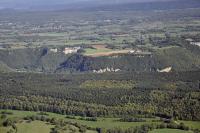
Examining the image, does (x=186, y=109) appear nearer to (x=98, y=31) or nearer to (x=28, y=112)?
(x=28, y=112)

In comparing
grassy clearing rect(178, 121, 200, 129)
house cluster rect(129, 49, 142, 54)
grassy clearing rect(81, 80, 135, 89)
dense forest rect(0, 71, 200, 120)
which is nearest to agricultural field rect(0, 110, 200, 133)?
grassy clearing rect(178, 121, 200, 129)

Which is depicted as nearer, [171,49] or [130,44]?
[171,49]

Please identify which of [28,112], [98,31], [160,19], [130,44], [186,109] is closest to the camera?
[186,109]

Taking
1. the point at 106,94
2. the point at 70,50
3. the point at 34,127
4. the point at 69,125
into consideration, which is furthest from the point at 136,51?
the point at 34,127

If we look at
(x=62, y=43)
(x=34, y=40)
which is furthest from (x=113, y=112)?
(x=34, y=40)

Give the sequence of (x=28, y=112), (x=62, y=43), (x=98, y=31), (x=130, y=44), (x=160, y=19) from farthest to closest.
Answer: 1. (x=160, y=19)
2. (x=98, y=31)
3. (x=62, y=43)
4. (x=130, y=44)
5. (x=28, y=112)

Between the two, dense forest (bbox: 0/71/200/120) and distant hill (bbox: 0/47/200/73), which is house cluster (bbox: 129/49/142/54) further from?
dense forest (bbox: 0/71/200/120)

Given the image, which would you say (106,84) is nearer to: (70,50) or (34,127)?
(34,127)

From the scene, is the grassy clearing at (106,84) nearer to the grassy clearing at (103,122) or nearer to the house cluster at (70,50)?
the grassy clearing at (103,122)

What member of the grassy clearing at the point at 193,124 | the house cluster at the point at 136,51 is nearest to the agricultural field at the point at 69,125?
the grassy clearing at the point at 193,124
